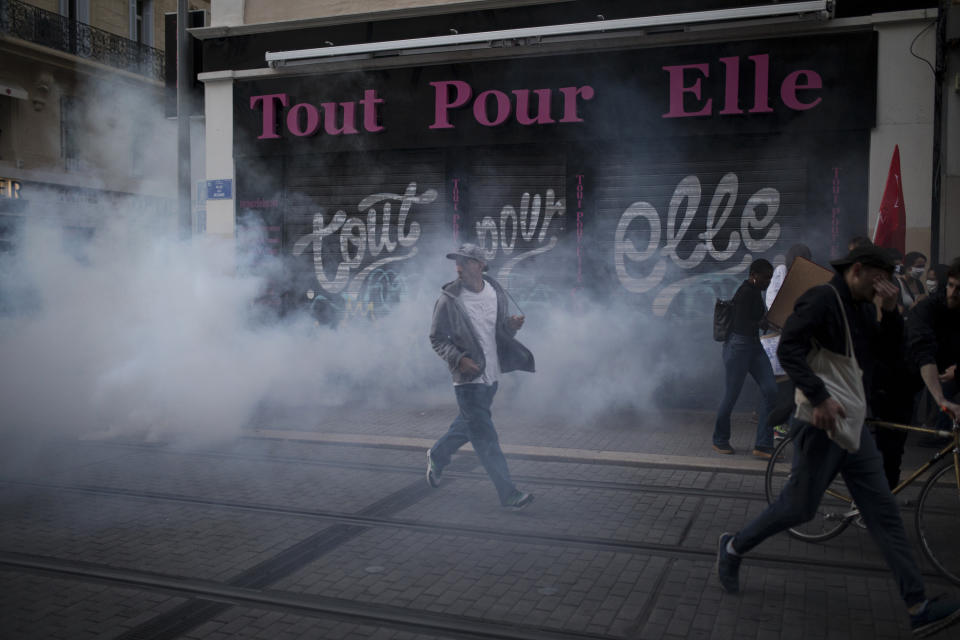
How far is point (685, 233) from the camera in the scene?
9.42 metres

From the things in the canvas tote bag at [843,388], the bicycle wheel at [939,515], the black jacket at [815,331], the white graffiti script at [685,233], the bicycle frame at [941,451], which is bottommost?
the bicycle wheel at [939,515]

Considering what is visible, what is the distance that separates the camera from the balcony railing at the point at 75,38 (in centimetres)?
1952

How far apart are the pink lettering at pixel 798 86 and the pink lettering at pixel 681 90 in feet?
2.48

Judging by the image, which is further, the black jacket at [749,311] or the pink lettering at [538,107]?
the pink lettering at [538,107]

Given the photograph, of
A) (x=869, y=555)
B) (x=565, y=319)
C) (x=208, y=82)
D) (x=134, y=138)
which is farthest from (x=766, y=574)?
(x=134, y=138)

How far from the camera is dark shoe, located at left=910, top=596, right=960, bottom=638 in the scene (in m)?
3.56

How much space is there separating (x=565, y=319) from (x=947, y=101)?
4415mm

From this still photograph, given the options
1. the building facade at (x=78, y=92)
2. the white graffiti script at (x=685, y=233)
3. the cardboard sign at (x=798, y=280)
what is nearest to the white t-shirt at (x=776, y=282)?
the white graffiti script at (x=685, y=233)

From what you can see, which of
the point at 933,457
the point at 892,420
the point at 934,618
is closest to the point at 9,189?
the point at 892,420

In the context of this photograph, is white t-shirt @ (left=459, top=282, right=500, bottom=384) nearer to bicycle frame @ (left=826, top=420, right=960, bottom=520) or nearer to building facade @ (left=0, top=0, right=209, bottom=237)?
bicycle frame @ (left=826, top=420, right=960, bottom=520)

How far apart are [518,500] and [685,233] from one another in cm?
493

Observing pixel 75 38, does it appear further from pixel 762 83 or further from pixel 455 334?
pixel 455 334

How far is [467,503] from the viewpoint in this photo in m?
5.73

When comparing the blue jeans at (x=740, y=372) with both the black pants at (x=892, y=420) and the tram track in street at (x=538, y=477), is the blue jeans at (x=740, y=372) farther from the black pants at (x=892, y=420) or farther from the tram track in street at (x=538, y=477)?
the black pants at (x=892, y=420)
